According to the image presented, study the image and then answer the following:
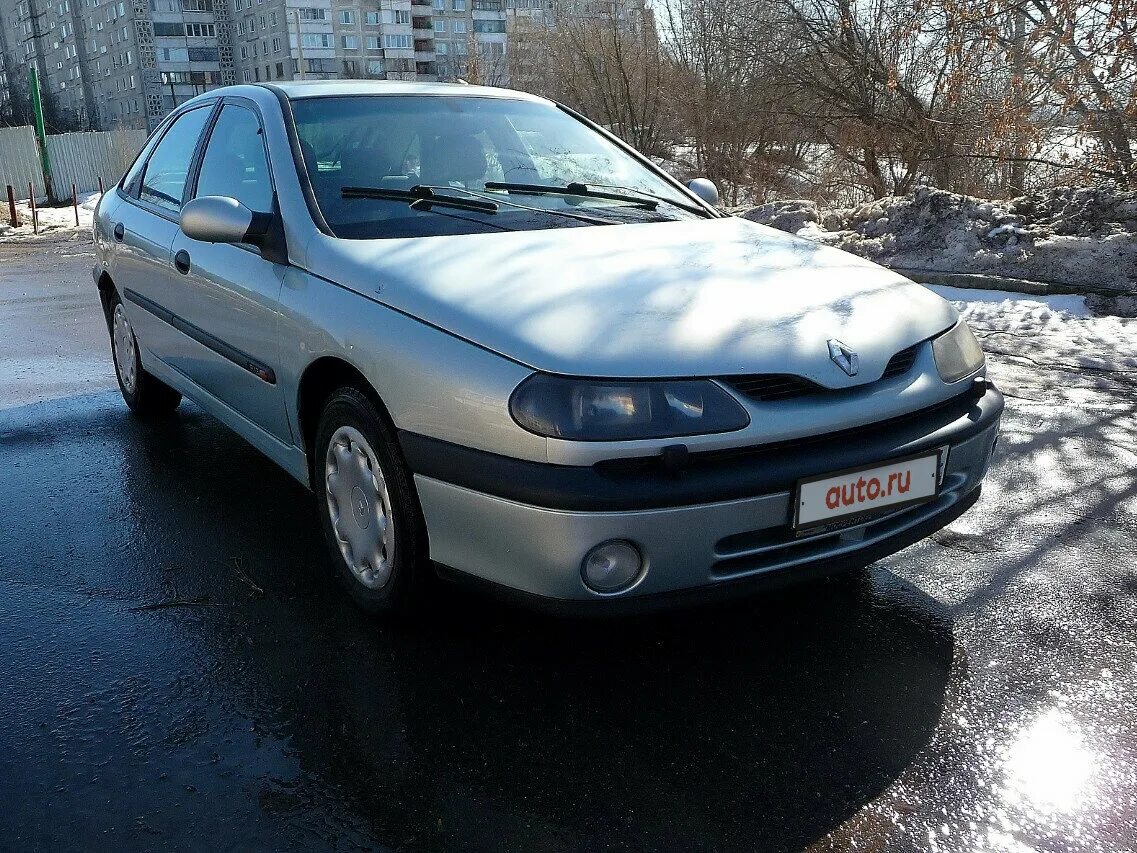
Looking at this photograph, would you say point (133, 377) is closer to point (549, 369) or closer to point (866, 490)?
point (549, 369)

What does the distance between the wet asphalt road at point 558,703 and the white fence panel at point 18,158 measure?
27.5m

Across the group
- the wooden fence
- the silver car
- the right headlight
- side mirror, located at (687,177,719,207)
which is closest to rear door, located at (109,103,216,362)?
the silver car

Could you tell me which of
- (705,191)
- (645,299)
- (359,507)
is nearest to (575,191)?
(705,191)

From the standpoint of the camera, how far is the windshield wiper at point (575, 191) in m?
3.66

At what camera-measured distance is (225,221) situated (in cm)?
328

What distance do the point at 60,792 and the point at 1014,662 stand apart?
241cm

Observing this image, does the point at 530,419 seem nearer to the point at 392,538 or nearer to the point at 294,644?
the point at 392,538

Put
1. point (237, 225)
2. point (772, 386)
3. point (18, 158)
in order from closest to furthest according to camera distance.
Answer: point (772, 386) < point (237, 225) < point (18, 158)

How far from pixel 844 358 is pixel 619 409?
615 millimetres

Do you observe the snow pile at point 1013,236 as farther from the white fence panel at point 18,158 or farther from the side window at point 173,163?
the white fence panel at point 18,158

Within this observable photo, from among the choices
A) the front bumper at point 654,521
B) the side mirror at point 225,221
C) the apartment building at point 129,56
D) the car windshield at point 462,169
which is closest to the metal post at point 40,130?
the car windshield at point 462,169

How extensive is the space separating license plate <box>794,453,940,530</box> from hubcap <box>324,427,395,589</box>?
111cm

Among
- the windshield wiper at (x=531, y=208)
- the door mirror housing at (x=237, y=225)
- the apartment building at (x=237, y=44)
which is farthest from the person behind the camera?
the apartment building at (x=237, y=44)

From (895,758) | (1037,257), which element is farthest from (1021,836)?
(1037,257)
